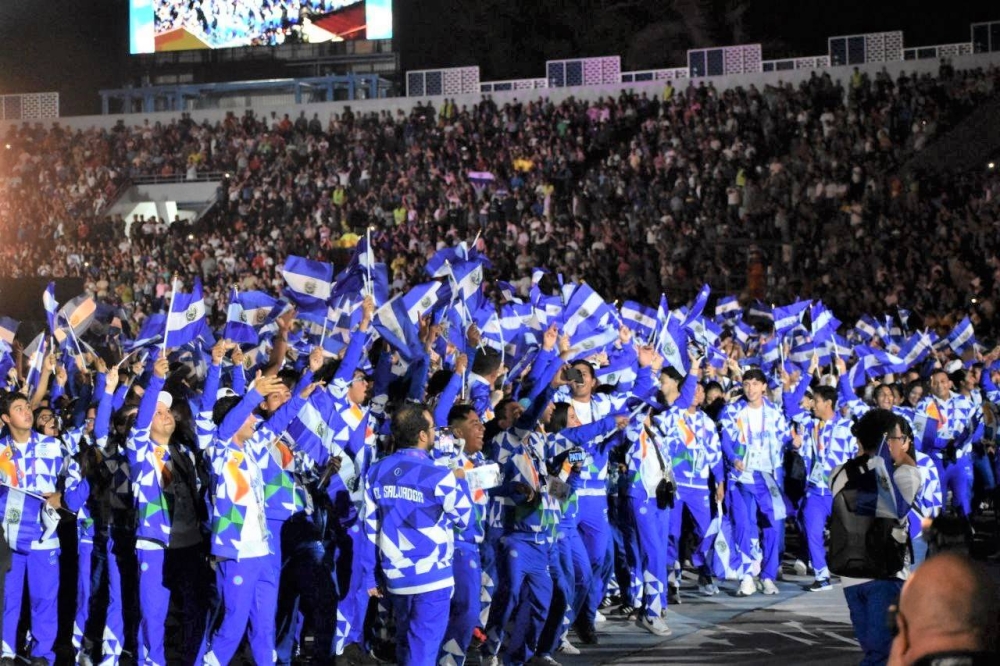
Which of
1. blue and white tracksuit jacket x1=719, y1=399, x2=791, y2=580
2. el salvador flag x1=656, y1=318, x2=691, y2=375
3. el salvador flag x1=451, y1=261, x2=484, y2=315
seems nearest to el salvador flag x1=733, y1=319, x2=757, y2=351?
el salvador flag x1=656, y1=318, x2=691, y2=375

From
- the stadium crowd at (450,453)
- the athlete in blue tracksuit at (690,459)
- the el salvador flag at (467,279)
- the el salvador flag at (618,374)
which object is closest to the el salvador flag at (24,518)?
the stadium crowd at (450,453)

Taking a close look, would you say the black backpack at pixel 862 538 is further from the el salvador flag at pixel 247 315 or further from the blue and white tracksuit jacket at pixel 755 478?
the el salvador flag at pixel 247 315

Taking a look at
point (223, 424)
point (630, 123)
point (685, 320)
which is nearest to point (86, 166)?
point (630, 123)

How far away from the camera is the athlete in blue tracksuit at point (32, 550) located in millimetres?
9164

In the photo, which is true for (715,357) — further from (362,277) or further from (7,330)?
(7,330)

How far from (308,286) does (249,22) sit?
1207 inches

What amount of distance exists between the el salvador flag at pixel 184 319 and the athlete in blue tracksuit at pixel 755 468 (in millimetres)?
4645

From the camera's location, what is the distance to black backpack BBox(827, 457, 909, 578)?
643 centimetres

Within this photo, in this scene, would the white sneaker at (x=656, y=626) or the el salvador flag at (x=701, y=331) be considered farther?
the el salvador flag at (x=701, y=331)

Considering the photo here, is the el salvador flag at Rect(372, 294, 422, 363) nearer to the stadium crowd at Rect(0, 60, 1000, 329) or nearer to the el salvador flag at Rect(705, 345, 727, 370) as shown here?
the el salvador flag at Rect(705, 345, 727, 370)

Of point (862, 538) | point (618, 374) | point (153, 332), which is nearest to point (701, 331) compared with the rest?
point (618, 374)

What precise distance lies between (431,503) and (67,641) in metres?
4.59

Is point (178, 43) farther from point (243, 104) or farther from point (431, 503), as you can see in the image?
point (431, 503)

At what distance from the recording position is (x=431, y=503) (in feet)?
23.0
